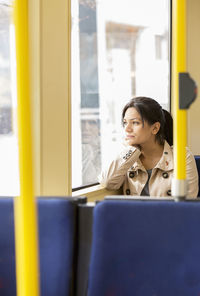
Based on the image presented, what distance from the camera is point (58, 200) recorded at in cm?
116

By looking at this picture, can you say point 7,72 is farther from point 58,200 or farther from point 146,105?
point 146,105

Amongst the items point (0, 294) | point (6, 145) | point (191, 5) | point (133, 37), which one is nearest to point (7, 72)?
point (6, 145)

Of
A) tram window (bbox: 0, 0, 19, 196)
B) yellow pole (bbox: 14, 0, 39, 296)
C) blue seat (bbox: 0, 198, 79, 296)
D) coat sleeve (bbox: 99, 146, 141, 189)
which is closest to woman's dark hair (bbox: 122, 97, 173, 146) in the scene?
coat sleeve (bbox: 99, 146, 141, 189)

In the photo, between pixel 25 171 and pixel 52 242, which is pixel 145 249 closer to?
pixel 52 242

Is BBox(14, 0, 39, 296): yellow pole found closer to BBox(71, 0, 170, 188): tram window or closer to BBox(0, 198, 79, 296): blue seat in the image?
BBox(0, 198, 79, 296): blue seat

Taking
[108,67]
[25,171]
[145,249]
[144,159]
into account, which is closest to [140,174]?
[144,159]

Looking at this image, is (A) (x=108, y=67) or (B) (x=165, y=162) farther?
(A) (x=108, y=67)

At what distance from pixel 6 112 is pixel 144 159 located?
3.27 ft

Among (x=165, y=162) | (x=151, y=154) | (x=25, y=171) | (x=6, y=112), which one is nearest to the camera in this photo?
(x=25, y=171)

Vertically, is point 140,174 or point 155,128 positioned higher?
point 155,128

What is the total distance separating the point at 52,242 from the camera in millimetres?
1149

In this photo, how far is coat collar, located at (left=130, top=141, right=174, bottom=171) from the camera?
228 cm

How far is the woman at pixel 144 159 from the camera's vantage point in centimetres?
229

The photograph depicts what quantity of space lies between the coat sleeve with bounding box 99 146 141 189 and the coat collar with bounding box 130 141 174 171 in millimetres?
55
